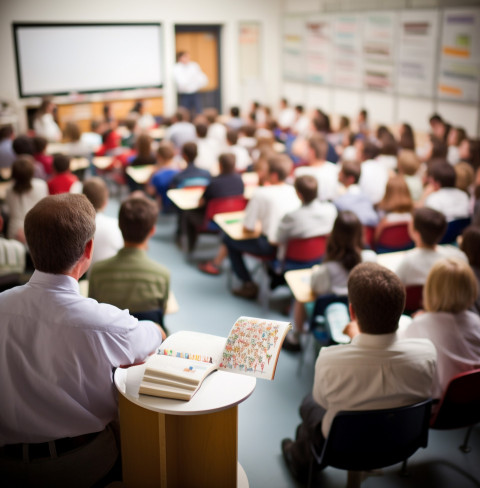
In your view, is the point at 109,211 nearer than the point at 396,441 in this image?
No

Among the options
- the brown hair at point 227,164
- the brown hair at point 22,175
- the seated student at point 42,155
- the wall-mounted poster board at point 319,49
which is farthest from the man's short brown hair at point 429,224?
the wall-mounted poster board at point 319,49

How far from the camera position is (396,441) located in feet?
7.22

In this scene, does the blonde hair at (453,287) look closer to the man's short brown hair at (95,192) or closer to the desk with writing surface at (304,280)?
the desk with writing surface at (304,280)

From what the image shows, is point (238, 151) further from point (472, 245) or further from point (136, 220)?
point (472, 245)

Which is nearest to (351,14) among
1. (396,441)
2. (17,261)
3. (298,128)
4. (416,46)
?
(416,46)

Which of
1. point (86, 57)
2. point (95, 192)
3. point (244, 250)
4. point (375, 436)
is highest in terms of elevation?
point (86, 57)

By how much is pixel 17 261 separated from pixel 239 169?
3.44 m

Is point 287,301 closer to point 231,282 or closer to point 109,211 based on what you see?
point 231,282

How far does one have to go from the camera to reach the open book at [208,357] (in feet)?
5.41

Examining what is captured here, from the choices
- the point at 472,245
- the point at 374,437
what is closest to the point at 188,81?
the point at 472,245

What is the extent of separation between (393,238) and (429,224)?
118 cm

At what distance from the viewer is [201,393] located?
1.67m

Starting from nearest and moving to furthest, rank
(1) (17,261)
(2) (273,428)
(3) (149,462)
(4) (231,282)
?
(3) (149,462)
(2) (273,428)
(1) (17,261)
(4) (231,282)

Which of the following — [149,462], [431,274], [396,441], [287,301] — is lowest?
[287,301]
